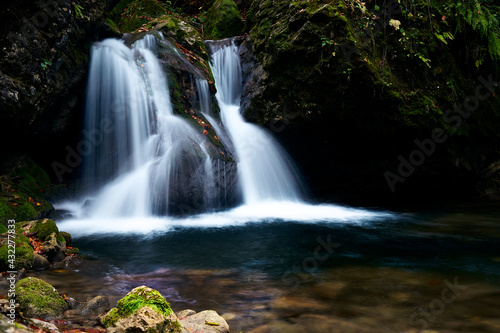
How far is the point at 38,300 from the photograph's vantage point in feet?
8.57

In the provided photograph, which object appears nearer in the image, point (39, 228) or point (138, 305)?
point (138, 305)

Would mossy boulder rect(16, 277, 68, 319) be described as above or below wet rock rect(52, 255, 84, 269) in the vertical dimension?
above

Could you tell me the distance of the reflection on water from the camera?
285 centimetres

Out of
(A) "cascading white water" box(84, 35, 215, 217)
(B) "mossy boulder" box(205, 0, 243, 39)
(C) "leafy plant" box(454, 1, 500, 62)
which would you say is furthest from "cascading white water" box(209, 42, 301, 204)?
(C) "leafy plant" box(454, 1, 500, 62)

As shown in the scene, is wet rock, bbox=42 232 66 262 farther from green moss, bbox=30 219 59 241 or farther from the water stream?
the water stream

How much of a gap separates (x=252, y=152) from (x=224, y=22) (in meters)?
6.53

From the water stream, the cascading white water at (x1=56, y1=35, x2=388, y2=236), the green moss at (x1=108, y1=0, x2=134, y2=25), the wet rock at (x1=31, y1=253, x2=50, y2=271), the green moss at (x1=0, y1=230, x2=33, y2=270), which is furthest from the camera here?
the green moss at (x1=108, y1=0, x2=134, y2=25)

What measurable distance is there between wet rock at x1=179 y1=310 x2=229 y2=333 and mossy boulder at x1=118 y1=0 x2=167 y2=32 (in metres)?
11.7

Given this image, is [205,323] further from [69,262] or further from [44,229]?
[44,229]

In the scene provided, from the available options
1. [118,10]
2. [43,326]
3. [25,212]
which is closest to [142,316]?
[43,326]

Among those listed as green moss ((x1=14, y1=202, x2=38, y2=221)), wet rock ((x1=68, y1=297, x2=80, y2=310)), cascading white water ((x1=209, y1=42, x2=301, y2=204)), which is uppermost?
cascading white water ((x1=209, y1=42, x2=301, y2=204))

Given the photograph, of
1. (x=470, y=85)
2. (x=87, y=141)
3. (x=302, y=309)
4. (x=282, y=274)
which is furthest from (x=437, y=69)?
(x=87, y=141)

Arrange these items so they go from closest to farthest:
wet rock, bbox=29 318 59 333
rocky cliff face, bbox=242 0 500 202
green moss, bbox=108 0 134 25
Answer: wet rock, bbox=29 318 59 333, rocky cliff face, bbox=242 0 500 202, green moss, bbox=108 0 134 25

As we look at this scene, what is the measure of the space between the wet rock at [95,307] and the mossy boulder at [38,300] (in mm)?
166
